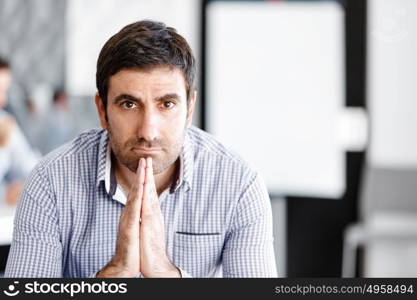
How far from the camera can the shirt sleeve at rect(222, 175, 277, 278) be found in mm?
1142

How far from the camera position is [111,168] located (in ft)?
3.95

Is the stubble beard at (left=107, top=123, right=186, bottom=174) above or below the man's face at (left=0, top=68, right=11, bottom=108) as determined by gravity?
below

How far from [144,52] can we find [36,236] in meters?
0.34

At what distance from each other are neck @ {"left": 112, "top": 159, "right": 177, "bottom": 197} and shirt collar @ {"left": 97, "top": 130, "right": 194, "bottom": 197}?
16 mm

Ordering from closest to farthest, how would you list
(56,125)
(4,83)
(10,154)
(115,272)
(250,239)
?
(115,272) → (250,239) → (10,154) → (4,83) → (56,125)

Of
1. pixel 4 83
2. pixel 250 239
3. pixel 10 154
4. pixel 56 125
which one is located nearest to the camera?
pixel 250 239

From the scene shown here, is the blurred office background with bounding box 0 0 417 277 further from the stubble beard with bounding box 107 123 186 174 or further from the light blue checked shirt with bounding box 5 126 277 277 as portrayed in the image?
the stubble beard with bounding box 107 123 186 174

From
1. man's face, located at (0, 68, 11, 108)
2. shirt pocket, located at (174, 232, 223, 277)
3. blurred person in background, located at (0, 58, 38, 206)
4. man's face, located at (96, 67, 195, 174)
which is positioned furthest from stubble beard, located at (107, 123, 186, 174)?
man's face, located at (0, 68, 11, 108)

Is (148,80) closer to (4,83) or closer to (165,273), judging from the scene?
(165,273)

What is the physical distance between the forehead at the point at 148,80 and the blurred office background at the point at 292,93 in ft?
7.14

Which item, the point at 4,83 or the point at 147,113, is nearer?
the point at 147,113

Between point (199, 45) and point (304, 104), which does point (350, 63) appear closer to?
point (304, 104)

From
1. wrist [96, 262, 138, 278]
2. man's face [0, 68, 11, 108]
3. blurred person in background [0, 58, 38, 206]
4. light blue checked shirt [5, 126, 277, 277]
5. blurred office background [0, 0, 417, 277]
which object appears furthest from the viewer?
blurred office background [0, 0, 417, 277]

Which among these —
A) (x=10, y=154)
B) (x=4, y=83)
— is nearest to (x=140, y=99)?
(x=10, y=154)
